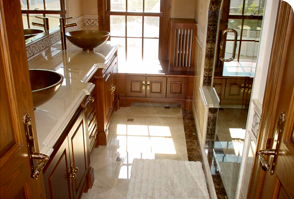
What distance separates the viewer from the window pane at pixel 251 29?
5.26ft

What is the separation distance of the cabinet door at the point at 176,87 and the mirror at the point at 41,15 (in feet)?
5.08

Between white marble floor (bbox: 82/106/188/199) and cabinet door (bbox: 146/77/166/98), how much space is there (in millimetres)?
198

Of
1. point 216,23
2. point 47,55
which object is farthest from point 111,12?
point 216,23

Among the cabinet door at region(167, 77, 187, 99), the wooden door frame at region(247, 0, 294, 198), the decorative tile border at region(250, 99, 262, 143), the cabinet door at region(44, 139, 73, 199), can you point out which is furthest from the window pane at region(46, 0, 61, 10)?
the wooden door frame at region(247, 0, 294, 198)

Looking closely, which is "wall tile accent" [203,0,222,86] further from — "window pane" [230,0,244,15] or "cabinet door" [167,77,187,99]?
"cabinet door" [167,77,187,99]

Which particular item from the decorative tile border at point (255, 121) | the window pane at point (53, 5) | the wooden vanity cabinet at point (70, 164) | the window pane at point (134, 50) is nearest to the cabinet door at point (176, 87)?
the window pane at point (134, 50)

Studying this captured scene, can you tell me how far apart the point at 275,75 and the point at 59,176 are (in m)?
1.23

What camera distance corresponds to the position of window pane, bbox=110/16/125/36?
13.8 feet

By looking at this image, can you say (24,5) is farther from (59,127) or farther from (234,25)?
Result: (234,25)

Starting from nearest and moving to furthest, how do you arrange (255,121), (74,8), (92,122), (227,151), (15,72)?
(15,72), (255,121), (227,151), (92,122), (74,8)

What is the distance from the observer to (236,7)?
6.86 feet

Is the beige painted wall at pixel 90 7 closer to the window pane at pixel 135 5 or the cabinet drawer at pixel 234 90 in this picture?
the window pane at pixel 135 5

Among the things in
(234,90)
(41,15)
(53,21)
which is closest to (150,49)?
(53,21)

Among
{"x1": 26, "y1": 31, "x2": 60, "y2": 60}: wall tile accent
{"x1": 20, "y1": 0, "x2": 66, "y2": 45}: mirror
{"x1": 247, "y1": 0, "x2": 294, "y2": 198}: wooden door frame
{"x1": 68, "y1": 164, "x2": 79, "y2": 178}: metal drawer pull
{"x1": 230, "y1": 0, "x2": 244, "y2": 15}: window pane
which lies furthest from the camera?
{"x1": 26, "y1": 31, "x2": 60, "y2": 60}: wall tile accent
